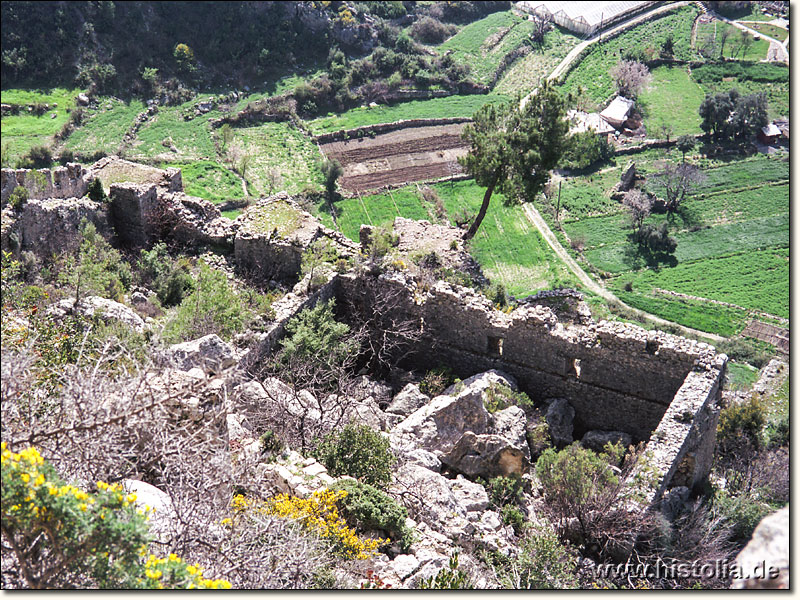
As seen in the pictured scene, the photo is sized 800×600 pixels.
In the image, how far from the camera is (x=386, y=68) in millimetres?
52438

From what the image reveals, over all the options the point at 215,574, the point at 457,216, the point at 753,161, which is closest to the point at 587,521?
the point at 215,574

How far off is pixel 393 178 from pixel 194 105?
498 inches

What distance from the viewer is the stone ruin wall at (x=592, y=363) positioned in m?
19.7

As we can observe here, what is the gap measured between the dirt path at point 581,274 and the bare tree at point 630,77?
1515cm

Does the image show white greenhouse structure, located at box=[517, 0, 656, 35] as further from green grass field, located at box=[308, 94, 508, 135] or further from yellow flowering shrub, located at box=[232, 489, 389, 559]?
yellow flowering shrub, located at box=[232, 489, 389, 559]

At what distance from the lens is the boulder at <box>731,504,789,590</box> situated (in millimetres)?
9273

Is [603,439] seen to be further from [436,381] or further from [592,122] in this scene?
[592,122]

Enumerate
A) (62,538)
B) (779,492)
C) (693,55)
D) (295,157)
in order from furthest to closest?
1. (693,55)
2. (295,157)
3. (779,492)
4. (62,538)

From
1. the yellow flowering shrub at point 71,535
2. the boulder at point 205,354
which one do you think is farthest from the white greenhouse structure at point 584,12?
the yellow flowering shrub at point 71,535

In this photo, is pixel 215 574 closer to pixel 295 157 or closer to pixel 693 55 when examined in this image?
pixel 295 157

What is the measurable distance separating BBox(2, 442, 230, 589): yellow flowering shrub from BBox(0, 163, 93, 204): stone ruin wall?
14111mm

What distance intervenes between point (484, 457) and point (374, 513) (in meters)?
4.45

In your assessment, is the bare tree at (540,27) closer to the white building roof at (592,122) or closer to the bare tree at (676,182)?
the white building roof at (592,122)

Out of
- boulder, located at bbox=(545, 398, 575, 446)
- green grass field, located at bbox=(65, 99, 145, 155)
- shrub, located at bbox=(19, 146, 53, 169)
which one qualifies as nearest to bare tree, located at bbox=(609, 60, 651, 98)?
green grass field, located at bbox=(65, 99, 145, 155)
